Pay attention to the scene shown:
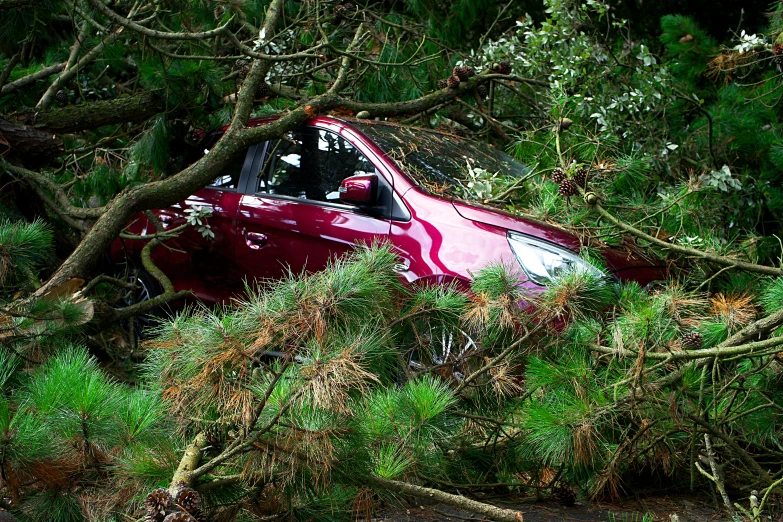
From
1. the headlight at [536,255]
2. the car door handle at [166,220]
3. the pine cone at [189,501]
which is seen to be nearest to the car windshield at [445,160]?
the headlight at [536,255]

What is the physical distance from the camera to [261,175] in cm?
566

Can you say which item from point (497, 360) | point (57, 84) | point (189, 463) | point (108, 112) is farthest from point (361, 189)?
point (189, 463)

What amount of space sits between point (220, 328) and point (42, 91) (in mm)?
4495

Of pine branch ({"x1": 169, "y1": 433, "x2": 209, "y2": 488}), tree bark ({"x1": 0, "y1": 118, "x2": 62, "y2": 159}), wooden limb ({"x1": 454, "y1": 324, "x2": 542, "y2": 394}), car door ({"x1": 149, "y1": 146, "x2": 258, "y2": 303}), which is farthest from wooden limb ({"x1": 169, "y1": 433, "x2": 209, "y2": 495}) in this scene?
tree bark ({"x1": 0, "y1": 118, "x2": 62, "y2": 159})

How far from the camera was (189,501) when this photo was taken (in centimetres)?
205

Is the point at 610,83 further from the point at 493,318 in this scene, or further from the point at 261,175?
the point at 493,318

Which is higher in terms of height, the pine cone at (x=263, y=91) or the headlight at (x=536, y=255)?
the headlight at (x=536, y=255)

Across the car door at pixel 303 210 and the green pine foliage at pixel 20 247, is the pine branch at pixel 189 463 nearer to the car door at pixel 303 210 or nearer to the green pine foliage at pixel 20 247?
the green pine foliage at pixel 20 247

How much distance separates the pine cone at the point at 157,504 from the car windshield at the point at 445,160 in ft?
10.2

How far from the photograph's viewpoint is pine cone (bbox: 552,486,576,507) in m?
3.30

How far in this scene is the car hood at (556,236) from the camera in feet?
13.8

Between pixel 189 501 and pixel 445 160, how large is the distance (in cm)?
366

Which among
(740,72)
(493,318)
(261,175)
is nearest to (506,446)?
(493,318)

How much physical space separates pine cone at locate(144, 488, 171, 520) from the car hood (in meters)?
2.57
